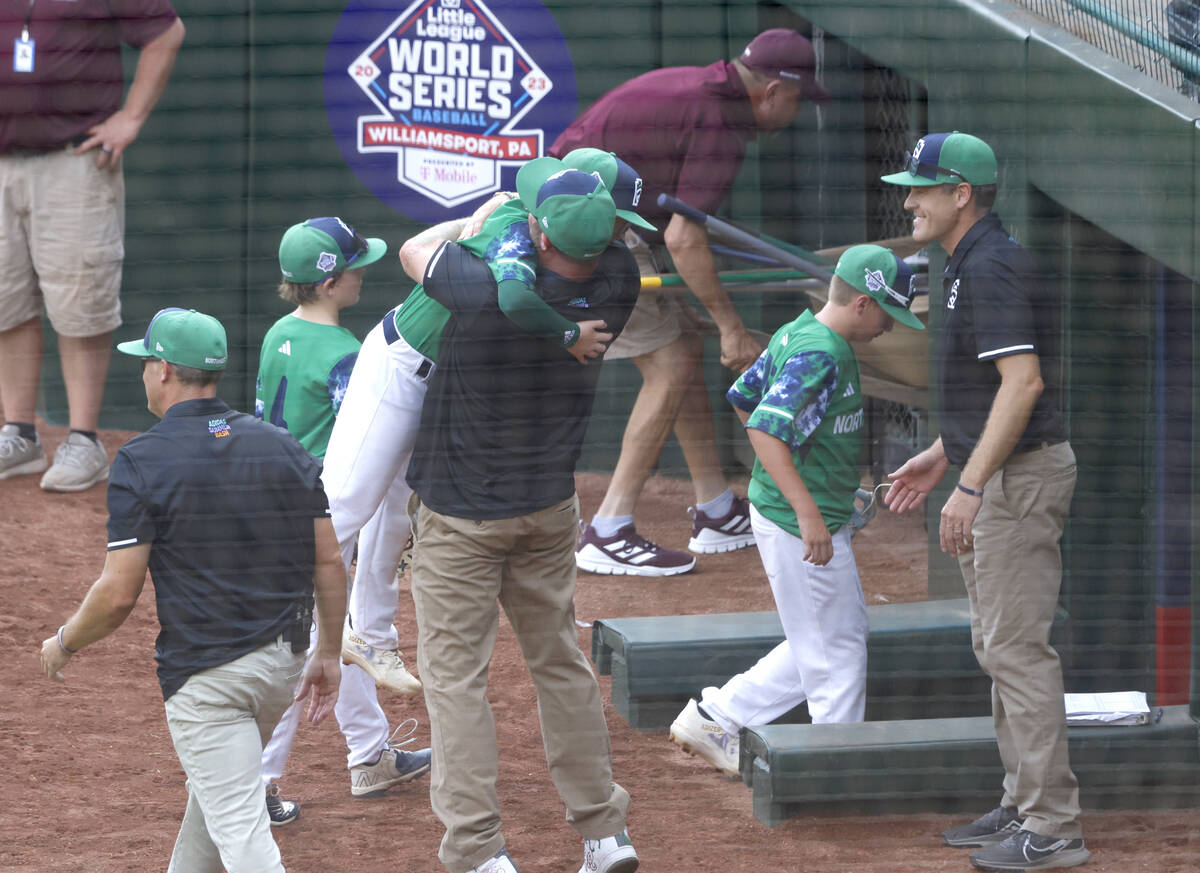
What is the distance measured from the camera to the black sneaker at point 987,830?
345cm

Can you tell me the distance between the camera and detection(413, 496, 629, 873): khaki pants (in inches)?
122

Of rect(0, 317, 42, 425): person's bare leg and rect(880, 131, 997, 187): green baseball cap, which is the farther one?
rect(0, 317, 42, 425): person's bare leg

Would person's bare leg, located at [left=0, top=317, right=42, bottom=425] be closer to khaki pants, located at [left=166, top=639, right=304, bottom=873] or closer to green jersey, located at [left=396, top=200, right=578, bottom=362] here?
green jersey, located at [left=396, top=200, right=578, bottom=362]

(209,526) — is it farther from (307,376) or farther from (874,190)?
(874,190)

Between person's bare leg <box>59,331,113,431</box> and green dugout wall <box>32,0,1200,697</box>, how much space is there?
932 millimetres

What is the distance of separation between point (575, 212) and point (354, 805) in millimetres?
1613

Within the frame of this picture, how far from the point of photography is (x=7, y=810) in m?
3.55

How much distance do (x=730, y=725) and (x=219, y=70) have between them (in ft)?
13.5

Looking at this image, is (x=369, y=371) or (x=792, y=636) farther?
(x=792, y=636)

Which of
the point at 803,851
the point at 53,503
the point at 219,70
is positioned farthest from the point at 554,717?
the point at 219,70

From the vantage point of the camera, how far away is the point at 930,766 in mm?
3607

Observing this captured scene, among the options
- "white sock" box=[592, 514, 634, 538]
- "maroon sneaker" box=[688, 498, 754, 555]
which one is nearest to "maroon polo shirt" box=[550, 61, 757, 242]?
"white sock" box=[592, 514, 634, 538]

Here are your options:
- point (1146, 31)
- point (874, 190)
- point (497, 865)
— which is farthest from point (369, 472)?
point (874, 190)

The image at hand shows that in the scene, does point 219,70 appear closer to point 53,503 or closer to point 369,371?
point 53,503
